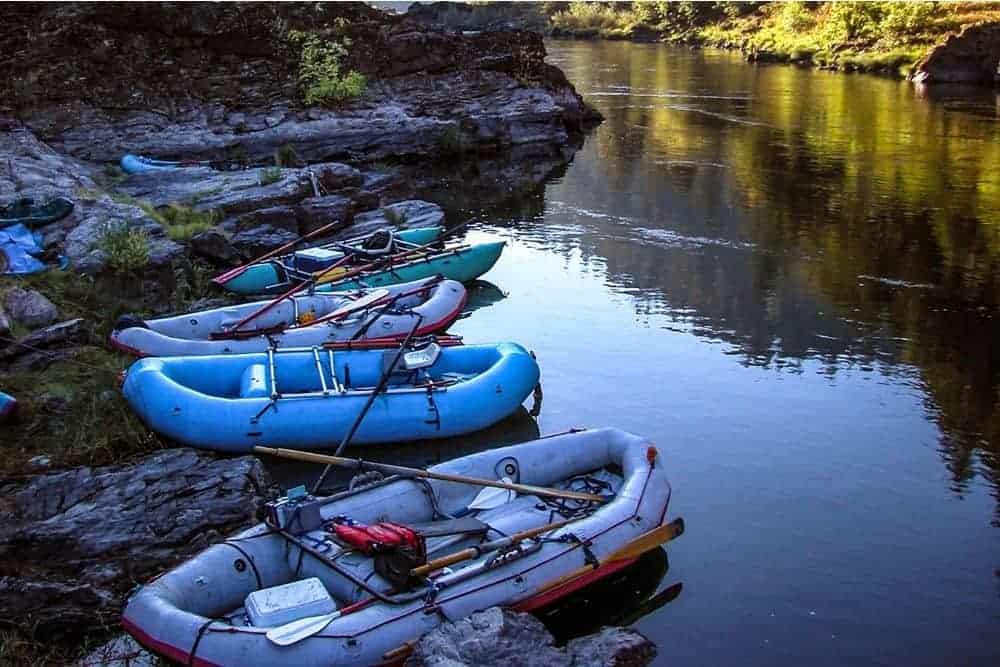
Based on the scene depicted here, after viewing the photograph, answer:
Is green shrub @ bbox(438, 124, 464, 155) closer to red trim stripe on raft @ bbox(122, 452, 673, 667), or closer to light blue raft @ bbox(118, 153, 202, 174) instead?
light blue raft @ bbox(118, 153, 202, 174)

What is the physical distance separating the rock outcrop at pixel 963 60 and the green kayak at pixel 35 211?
31.5m

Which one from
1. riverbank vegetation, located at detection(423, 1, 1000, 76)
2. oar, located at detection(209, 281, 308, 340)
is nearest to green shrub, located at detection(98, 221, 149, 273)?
oar, located at detection(209, 281, 308, 340)

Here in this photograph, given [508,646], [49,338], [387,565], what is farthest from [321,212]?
[508,646]

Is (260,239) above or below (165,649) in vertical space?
above

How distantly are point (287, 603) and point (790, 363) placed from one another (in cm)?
757

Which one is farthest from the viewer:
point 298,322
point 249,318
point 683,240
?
point 683,240

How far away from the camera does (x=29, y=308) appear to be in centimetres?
1100

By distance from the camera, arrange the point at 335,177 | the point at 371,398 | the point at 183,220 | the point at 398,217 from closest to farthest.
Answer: the point at 371,398 → the point at 183,220 → the point at 398,217 → the point at 335,177

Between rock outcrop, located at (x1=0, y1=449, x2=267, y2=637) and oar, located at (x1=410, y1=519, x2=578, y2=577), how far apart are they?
1803 millimetres

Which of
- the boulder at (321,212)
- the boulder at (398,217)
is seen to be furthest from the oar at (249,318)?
the boulder at (398,217)

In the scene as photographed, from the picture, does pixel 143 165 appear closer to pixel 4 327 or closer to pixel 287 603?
pixel 4 327

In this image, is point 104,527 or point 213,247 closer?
point 104,527

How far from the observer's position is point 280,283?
1348cm

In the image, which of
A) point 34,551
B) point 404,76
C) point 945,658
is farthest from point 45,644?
point 404,76
